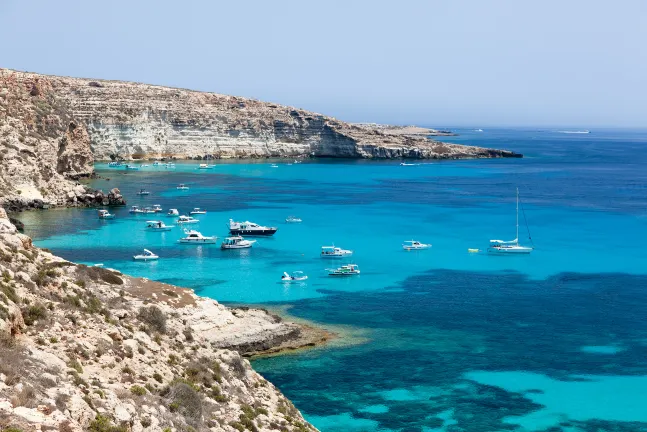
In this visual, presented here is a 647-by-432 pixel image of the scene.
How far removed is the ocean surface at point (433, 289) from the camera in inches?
1113

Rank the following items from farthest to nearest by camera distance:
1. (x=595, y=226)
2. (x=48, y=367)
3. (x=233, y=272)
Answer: (x=595, y=226) → (x=233, y=272) → (x=48, y=367)

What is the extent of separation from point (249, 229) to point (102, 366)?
1830 inches

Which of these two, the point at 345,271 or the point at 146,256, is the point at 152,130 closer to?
the point at 146,256

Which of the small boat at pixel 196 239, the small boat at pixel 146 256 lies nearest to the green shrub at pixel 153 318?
the small boat at pixel 146 256

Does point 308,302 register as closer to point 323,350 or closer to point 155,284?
point 323,350

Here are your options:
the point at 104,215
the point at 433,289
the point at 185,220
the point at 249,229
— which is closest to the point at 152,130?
the point at 104,215

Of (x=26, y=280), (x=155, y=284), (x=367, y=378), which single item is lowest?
(x=367, y=378)

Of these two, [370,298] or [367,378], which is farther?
[370,298]

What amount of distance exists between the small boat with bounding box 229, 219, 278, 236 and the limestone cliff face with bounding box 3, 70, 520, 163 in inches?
2315

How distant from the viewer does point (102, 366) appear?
52.4ft

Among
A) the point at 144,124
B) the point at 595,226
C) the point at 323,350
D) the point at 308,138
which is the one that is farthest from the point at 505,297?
the point at 308,138

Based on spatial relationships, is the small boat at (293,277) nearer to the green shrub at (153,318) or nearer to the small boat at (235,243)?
the small boat at (235,243)

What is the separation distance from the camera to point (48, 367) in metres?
14.2

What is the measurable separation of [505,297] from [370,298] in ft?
22.4
